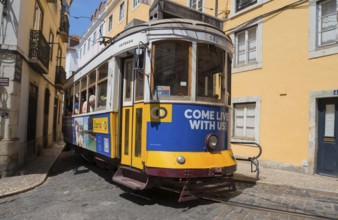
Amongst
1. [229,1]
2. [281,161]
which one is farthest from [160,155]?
[229,1]

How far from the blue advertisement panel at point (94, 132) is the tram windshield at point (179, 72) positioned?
67.4 inches

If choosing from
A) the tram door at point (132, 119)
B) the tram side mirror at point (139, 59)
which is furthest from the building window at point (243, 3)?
the tram side mirror at point (139, 59)

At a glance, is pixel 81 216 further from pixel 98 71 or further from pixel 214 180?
pixel 98 71

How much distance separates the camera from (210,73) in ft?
19.4

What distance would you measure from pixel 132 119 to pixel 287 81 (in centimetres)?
637

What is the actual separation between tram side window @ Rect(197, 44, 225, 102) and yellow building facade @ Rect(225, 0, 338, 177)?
4635 millimetres

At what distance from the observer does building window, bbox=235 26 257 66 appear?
11758mm

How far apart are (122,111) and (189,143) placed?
1768 mm

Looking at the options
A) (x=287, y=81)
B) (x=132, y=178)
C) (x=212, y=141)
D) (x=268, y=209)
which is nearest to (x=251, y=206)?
(x=268, y=209)

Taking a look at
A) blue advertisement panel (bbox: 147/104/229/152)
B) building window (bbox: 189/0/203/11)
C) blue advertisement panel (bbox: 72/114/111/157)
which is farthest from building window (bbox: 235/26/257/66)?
blue advertisement panel (bbox: 147/104/229/152)

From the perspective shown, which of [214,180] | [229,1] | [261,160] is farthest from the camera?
[229,1]

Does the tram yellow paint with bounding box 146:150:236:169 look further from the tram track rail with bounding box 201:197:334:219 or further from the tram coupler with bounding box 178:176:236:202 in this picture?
the tram track rail with bounding box 201:197:334:219

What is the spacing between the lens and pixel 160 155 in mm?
5387

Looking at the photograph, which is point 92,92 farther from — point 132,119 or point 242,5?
point 242,5
